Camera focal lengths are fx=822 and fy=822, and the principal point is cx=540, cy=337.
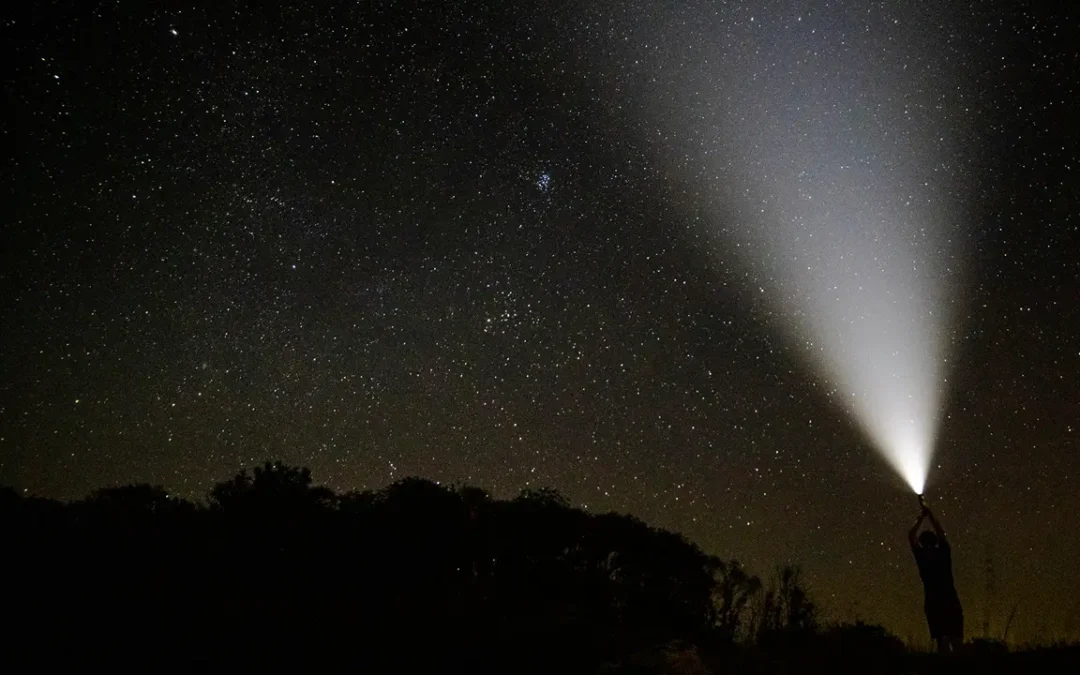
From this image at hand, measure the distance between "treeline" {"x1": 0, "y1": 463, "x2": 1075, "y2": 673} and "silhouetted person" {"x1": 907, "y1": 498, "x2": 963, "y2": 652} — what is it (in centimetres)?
89

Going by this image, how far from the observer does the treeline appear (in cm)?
988

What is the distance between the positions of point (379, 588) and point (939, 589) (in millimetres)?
11007

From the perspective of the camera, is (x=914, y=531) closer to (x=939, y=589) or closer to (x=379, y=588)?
(x=939, y=589)

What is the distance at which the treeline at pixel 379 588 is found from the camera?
988 cm

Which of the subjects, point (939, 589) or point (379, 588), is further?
point (379, 588)

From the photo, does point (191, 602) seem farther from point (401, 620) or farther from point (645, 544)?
point (645, 544)

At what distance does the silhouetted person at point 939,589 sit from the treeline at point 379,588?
2.93 feet

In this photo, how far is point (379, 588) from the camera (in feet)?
56.3

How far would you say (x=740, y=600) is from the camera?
63.1 ft

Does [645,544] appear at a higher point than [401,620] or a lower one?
higher

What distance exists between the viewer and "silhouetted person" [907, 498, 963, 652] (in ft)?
33.6

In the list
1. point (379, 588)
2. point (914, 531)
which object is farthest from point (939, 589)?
point (379, 588)

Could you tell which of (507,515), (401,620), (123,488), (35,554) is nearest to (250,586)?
(35,554)

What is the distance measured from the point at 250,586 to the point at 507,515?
10462 millimetres
